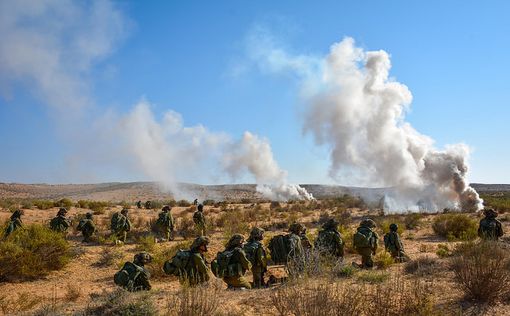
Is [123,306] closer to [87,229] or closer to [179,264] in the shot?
[179,264]

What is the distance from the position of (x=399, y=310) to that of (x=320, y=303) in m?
1.62

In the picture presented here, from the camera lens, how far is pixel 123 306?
5914mm

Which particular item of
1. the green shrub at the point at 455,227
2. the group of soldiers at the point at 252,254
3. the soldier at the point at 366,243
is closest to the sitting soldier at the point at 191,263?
the group of soldiers at the point at 252,254

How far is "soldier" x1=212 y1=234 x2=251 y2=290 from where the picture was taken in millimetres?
9469

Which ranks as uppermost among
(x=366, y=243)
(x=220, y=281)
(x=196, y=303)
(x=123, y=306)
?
(x=196, y=303)

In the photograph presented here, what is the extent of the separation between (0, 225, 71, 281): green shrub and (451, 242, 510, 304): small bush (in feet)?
37.3

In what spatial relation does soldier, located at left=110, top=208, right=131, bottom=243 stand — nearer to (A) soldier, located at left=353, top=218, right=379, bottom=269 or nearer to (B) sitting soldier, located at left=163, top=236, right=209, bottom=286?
(B) sitting soldier, located at left=163, top=236, right=209, bottom=286

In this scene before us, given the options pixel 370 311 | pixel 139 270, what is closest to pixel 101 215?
pixel 139 270

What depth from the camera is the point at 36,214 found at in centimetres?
2602

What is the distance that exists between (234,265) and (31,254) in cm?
703

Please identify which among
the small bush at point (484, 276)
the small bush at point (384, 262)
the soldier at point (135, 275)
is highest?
the small bush at point (484, 276)

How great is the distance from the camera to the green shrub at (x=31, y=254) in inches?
480

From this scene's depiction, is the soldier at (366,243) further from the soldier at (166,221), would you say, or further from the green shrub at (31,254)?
the green shrub at (31,254)

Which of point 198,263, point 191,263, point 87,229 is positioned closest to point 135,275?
point 191,263
